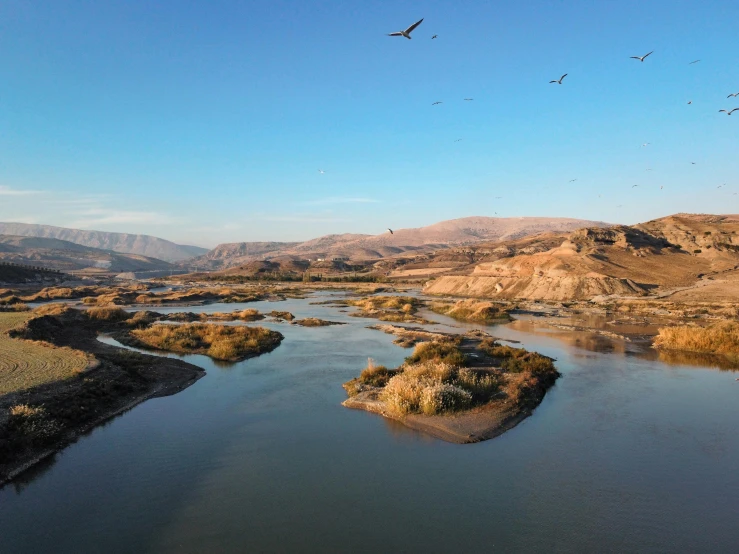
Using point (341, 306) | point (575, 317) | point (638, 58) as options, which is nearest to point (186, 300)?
point (341, 306)

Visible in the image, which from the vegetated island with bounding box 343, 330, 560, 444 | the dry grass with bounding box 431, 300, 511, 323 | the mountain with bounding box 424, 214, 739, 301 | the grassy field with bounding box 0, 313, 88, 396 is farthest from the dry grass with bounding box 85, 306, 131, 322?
the mountain with bounding box 424, 214, 739, 301

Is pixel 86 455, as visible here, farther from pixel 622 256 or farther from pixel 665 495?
pixel 622 256

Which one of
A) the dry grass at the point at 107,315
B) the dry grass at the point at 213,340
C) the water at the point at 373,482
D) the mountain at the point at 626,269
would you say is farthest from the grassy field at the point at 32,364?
the mountain at the point at 626,269

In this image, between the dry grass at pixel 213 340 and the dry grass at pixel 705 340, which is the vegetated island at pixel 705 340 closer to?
the dry grass at pixel 705 340

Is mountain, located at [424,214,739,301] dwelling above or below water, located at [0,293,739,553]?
above

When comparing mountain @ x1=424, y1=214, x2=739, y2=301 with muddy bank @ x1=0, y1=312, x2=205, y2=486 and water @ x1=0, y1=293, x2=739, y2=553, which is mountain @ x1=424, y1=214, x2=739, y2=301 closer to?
water @ x1=0, y1=293, x2=739, y2=553

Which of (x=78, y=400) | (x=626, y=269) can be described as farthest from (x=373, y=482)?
(x=626, y=269)
